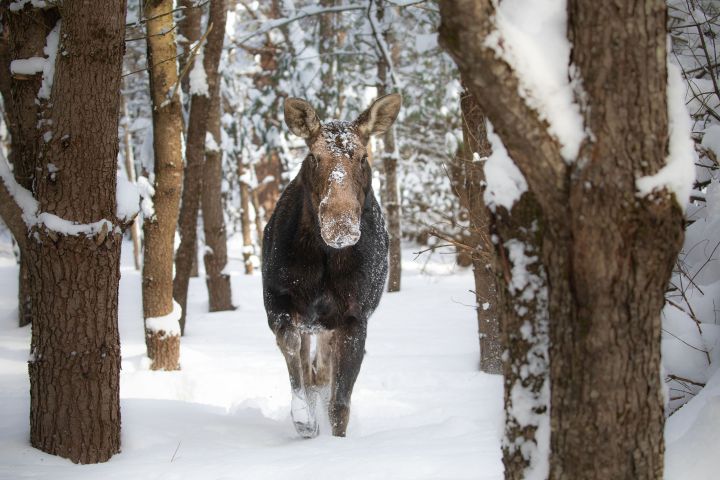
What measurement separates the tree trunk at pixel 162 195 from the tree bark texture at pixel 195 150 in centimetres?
112

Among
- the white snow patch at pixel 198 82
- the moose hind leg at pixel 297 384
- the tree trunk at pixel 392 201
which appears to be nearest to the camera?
the moose hind leg at pixel 297 384

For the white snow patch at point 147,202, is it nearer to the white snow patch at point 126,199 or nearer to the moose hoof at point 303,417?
the white snow patch at point 126,199

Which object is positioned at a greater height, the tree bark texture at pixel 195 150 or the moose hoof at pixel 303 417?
the tree bark texture at pixel 195 150

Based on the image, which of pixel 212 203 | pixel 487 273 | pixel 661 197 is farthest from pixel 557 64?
pixel 212 203

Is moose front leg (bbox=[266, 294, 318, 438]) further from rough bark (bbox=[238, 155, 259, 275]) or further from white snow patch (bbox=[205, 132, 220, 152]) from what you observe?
rough bark (bbox=[238, 155, 259, 275])

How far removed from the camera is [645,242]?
183cm

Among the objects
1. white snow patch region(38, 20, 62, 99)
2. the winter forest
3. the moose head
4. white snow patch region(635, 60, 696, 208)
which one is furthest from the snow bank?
white snow patch region(38, 20, 62, 99)

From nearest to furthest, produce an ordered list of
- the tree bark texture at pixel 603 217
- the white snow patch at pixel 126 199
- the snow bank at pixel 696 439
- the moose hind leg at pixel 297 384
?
the tree bark texture at pixel 603 217 → the snow bank at pixel 696 439 → the white snow patch at pixel 126 199 → the moose hind leg at pixel 297 384

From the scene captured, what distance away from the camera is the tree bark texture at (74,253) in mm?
3568

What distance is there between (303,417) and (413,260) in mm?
1539

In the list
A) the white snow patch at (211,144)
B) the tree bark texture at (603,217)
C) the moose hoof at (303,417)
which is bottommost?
the moose hoof at (303,417)

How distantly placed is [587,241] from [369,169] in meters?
3.11

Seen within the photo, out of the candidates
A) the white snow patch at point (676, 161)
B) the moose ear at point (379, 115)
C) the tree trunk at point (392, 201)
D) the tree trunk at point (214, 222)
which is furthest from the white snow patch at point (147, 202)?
the tree trunk at point (392, 201)

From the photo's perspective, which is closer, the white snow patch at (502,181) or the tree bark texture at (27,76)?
the white snow patch at (502,181)
